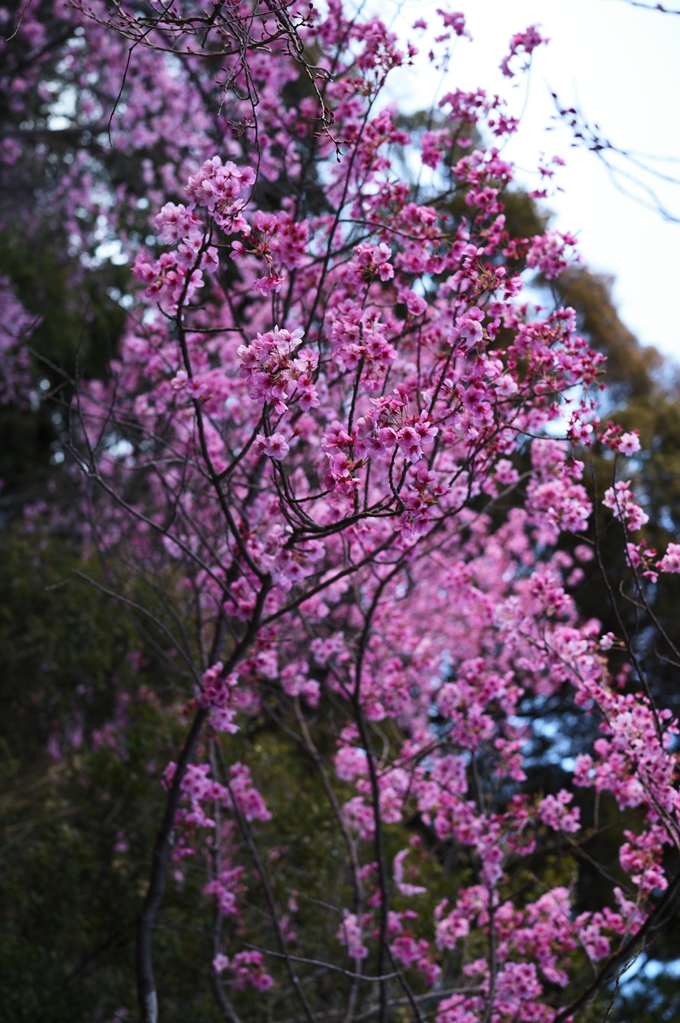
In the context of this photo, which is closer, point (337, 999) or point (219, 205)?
point (219, 205)

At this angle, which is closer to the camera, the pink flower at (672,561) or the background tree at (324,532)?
the background tree at (324,532)

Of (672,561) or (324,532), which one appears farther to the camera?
(672,561)

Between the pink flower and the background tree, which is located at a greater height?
the background tree

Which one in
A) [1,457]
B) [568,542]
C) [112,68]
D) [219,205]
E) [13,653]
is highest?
[1,457]

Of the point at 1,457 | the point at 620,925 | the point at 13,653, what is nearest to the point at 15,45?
the point at 13,653

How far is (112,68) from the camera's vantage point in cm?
717

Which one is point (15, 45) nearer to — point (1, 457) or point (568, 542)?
point (1, 457)

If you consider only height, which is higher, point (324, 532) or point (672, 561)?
point (324, 532)

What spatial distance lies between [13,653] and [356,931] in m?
3.01

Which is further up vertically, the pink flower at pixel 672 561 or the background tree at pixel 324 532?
the background tree at pixel 324 532

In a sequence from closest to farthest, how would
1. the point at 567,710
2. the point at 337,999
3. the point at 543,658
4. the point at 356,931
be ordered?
1. the point at 543,658
2. the point at 356,931
3. the point at 337,999
4. the point at 567,710

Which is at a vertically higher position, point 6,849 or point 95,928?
point 6,849

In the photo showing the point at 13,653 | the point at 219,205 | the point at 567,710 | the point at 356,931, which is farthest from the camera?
the point at 567,710

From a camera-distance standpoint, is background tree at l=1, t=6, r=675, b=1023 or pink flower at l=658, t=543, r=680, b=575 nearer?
background tree at l=1, t=6, r=675, b=1023
